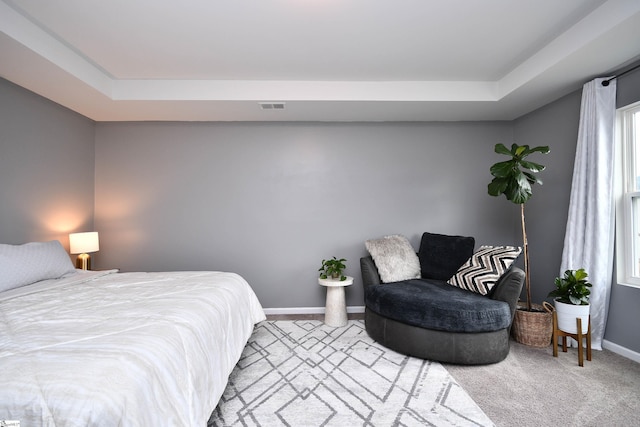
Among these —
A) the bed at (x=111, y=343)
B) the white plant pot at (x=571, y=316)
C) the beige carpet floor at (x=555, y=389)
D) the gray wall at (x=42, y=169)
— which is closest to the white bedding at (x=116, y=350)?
the bed at (x=111, y=343)

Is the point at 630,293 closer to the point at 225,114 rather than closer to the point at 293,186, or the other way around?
the point at 293,186

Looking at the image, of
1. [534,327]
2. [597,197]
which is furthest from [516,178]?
[534,327]

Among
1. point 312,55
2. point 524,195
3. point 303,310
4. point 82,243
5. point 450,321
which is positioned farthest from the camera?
point 303,310

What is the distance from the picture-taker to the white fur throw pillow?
3.20m

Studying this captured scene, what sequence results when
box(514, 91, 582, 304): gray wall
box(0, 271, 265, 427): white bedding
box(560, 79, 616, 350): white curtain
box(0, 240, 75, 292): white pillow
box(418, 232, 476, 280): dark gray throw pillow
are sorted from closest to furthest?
box(0, 271, 265, 427): white bedding < box(0, 240, 75, 292): white pillow < box(560, 79, 616, 350): white curtain < box(514, 91, 582, 304): gray wall < box(418, 232, 476, 280): dark gray throw pillow

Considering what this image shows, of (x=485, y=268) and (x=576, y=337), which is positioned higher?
(x=485, y=268)

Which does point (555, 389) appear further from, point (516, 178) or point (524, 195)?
point (516, 178)

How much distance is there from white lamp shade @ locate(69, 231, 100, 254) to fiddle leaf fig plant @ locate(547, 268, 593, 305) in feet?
15.5

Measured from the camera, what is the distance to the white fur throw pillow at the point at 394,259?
3.20 m

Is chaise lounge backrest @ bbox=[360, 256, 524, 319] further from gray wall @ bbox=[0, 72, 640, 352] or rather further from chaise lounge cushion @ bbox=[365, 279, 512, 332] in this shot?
gray wall @ bbox=[0, 72, 640, 352]

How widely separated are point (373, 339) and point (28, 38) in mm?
3810

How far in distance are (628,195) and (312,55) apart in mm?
3091

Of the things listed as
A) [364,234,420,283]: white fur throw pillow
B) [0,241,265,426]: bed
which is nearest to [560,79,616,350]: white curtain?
[364,234,420,283]: white fur throw pillow

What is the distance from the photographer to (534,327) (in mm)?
2729
